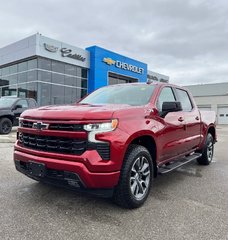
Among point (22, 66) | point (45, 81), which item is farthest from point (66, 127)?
point (22, 66)

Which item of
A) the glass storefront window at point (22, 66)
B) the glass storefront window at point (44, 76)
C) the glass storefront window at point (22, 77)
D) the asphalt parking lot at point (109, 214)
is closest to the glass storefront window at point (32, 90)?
the glass storefront window at point (44, 76)

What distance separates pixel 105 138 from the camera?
127 inches

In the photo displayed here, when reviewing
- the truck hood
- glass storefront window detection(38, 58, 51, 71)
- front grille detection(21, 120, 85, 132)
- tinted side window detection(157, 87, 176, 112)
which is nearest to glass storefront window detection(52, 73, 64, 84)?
glass storefront window detection(38, 58, 51, 71)

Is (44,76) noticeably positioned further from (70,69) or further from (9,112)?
(9,112)

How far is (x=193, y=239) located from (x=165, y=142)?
1764 millimetres

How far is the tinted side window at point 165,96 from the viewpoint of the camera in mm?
4424

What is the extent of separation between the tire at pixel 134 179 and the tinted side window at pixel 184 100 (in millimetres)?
1956

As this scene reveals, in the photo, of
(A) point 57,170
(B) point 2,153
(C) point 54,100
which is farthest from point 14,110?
(A) point 57,170

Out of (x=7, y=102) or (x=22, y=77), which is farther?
(x=22, y=77)

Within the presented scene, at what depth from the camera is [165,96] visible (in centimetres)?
479

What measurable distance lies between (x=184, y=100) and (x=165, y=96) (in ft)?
3.34

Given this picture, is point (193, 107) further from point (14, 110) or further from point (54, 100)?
point (54, 100)

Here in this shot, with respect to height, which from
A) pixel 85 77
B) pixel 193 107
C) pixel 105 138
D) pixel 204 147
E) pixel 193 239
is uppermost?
pixel 85 77

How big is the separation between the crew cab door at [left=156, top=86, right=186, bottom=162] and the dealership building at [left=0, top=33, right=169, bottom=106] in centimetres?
1636
